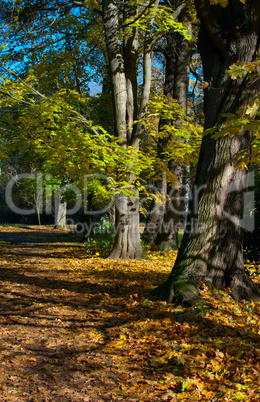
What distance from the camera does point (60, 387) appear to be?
2947 mm

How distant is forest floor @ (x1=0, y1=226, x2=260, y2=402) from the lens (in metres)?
2.87

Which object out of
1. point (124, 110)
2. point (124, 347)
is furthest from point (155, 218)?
point (124, 347)

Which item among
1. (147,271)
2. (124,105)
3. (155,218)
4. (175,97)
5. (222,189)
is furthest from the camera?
(155,218)

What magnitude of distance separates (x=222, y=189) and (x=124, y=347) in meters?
2.47

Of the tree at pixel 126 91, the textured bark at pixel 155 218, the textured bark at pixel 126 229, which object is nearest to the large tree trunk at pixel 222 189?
the tree at pixel 126 91

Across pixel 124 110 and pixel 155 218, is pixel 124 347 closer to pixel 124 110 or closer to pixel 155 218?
pixel 124 110

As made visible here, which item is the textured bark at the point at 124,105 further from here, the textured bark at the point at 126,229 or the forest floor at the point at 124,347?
the forest floor at the point at 124,347

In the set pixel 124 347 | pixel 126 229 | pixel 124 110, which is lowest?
pixel 124 347

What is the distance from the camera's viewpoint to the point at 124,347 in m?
3.78

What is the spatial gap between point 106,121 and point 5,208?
27148 millimetres

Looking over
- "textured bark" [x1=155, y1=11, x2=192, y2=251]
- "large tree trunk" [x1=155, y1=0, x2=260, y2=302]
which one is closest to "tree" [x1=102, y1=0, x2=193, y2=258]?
"textured bark" [x1=155, y1=11, x2=192, y2=251]

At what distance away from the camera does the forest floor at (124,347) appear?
2.87 meters

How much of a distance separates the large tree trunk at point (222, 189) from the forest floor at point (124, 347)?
0.29 metres

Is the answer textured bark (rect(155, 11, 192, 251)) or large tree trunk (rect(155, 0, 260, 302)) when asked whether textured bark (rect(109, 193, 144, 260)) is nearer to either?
textured bark (rect(155, 11, 192, 251))
